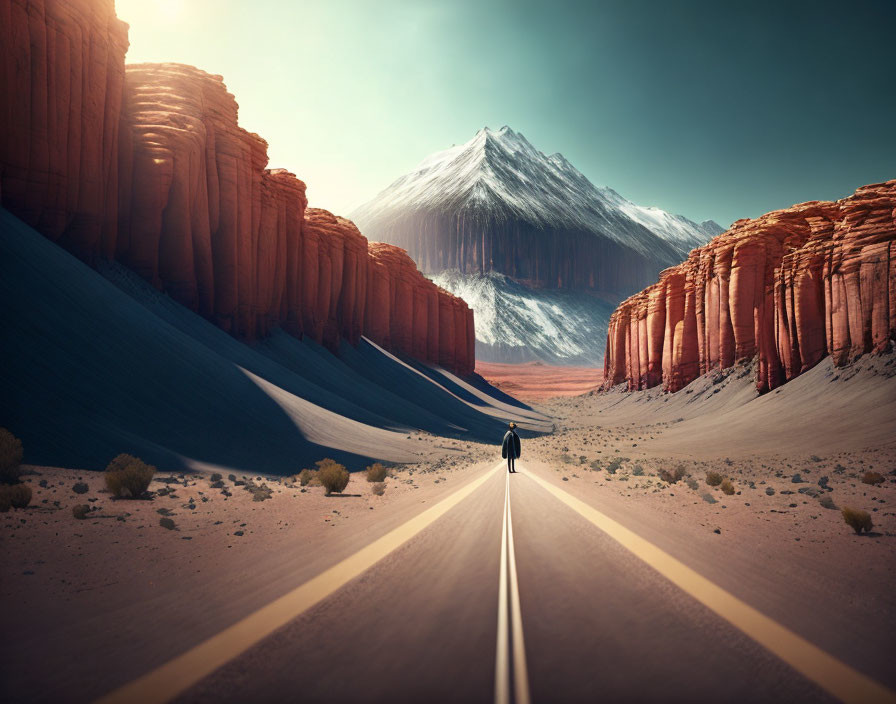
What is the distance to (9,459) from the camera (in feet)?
37.6

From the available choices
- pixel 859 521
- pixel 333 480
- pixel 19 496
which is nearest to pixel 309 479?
pixel 333 480

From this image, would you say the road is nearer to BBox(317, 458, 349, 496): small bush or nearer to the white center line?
the white center line

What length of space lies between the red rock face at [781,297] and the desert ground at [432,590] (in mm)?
23140

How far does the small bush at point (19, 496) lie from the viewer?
9.29m

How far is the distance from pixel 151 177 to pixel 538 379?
118 meters

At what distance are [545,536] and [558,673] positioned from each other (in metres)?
4.61

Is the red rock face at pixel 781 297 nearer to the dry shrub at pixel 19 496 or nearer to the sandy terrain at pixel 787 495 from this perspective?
the sandy terrain at pixel 787 495

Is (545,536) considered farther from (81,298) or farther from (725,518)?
(81,298)

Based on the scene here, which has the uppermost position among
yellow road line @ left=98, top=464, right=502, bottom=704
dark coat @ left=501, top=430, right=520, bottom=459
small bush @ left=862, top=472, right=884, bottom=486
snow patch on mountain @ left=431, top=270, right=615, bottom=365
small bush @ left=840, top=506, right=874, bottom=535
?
snow patch on mountain @ left=431, top=270, right=615, bottom=365

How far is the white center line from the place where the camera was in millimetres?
3414

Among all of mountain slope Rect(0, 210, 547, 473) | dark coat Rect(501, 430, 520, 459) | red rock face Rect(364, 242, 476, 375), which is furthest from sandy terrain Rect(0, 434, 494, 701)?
red rock face Rect(364, 242, 476, 375)

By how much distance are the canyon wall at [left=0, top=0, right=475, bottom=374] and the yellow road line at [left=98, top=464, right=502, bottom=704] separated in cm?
2885

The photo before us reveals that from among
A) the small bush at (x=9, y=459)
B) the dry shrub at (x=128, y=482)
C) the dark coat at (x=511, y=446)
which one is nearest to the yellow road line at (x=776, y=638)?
the dry shrub at (x=128, y=482)

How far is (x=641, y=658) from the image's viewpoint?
394 cm
